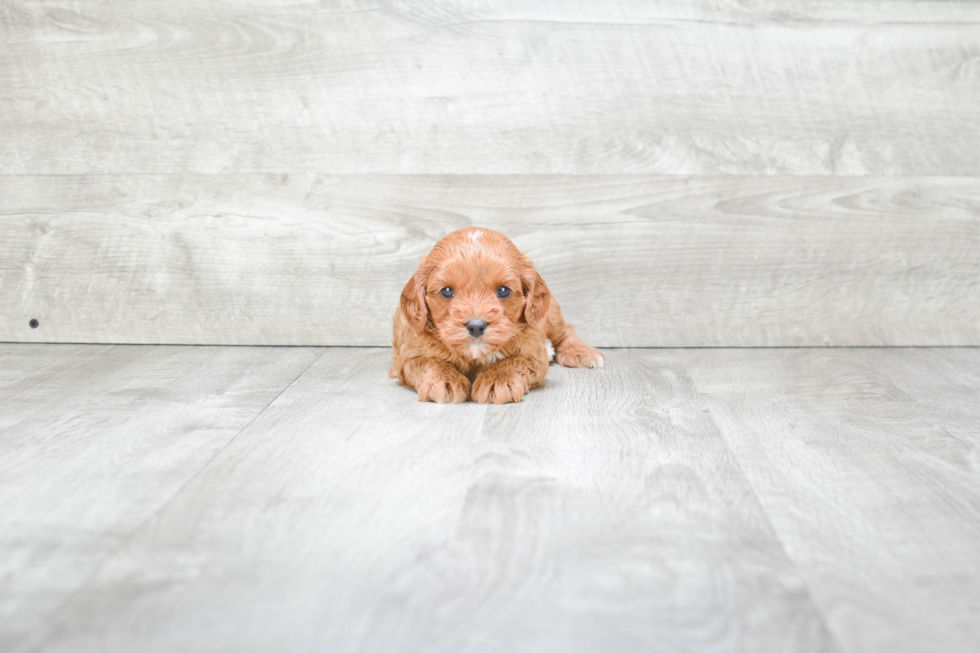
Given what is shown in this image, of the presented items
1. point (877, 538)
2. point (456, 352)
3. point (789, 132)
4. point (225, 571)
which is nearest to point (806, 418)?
point (877, 538)

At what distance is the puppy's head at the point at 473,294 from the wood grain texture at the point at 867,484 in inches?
23.2

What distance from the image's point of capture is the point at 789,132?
259cm

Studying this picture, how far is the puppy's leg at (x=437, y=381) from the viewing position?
2010 mm

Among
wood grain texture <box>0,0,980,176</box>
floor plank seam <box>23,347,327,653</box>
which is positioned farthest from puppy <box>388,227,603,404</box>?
wood grain texture <box>0,0,980,176</box>

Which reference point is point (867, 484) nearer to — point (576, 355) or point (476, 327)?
point (476, 327)

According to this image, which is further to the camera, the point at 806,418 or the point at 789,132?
the point at 789,132

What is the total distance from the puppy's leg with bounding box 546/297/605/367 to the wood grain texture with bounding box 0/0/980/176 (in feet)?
1.82

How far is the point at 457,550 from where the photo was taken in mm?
1203

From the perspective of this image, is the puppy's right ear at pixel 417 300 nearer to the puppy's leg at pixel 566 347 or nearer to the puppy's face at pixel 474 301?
the puppy's face at pixel 474 301

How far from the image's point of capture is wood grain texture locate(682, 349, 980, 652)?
105 centimetres

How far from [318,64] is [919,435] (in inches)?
85.0

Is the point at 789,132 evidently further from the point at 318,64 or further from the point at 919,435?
the point at 318,64

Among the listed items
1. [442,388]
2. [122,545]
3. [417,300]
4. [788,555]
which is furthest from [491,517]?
[417,300]

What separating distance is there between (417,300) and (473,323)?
8.4 inches
